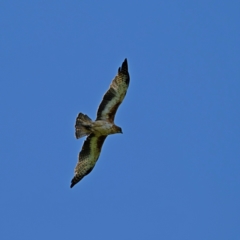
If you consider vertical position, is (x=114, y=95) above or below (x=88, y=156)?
above

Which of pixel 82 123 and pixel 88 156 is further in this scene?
pixel 88 156

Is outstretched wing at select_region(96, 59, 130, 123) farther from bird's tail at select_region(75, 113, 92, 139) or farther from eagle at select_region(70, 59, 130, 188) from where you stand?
bird's tail at select_region(75, 113, 92, 139)

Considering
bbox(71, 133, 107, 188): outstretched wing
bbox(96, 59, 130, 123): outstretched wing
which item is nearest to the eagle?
bbox(96, 59, 130, 123): outstretched wing

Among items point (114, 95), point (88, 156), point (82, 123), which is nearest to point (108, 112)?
point (114, 95)

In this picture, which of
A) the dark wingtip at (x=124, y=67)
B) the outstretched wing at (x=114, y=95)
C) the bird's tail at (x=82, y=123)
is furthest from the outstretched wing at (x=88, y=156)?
the dark wingtip at (x=124, y=67)

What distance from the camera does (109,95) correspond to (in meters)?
19.5

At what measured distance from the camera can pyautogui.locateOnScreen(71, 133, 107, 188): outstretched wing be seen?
20.0 meters

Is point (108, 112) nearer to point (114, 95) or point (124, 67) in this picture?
point (114, 95)

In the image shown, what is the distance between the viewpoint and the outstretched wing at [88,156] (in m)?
20.0

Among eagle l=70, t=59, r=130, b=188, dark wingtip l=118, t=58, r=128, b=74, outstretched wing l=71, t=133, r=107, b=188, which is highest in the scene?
dark wingtip l=118, t=58, r=128, b=74

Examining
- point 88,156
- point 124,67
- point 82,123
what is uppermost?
point 124,67

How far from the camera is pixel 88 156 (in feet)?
66.6

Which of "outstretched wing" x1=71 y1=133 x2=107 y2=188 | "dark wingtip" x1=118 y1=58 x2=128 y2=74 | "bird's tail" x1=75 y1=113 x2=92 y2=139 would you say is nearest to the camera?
"bird's tail" x1=75 y1=113 x2=92 y2=139

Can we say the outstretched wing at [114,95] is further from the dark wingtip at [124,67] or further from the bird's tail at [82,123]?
the bird's tail at [82,123]
